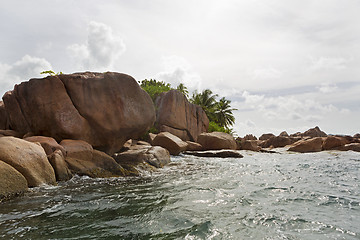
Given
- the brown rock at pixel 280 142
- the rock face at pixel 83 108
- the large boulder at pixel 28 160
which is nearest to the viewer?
the large boulder at pixel 28 160

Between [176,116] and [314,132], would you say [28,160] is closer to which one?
[176,116]

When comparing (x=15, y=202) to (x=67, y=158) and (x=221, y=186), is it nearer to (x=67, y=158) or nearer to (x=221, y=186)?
(x=67, y=158)

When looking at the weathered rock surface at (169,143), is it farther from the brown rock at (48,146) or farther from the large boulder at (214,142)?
the brown rock at (48,146)

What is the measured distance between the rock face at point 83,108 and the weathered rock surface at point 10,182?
3922 mm

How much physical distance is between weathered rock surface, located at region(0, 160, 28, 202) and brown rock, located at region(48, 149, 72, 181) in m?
1.45

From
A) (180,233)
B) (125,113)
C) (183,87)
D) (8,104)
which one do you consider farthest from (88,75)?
(183,87)

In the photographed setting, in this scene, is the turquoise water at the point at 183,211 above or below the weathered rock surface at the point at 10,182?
below

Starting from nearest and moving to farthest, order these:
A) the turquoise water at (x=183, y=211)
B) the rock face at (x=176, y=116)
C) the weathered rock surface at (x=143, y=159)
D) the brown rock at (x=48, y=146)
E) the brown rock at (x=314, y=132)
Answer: the turquoise water at (x=183, y=211)
the brown rock at (x=48, y=146)
the weathered rock surface at (x=143, y=159)
the rock face at (x=176, y=116)
the brown rock at (x=314, y=132)

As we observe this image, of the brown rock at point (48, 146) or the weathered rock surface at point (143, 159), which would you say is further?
the weathered rock surface at point (143, 159)

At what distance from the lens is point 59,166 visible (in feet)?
23.2

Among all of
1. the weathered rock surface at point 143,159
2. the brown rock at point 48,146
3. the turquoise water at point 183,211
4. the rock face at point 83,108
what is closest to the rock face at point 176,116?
the weathered rock surface at point 143,159

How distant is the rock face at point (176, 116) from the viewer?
20.1m

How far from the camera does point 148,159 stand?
10156mm

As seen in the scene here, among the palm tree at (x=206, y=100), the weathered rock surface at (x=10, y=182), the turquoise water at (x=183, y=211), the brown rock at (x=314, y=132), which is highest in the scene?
the palm tree at (x=206, y=100)
